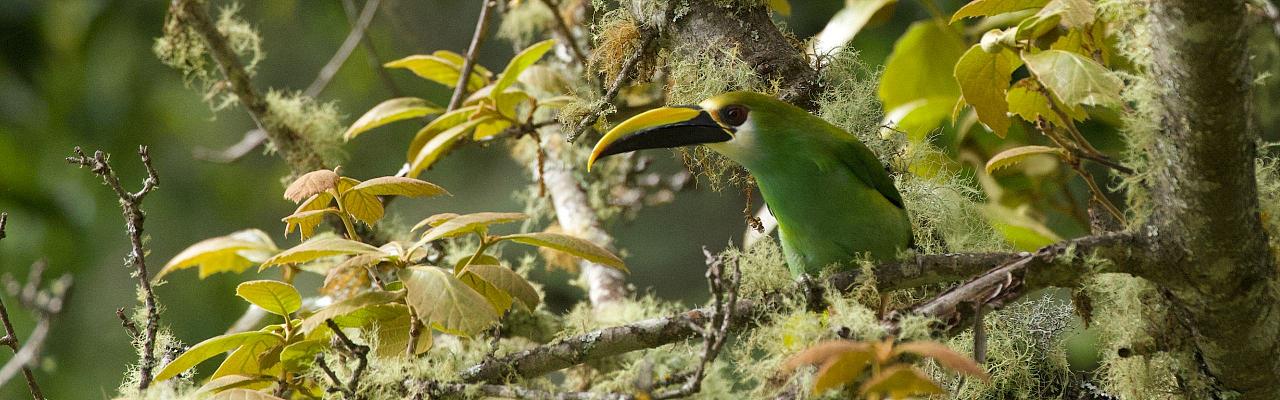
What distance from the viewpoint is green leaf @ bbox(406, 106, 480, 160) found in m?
1.75

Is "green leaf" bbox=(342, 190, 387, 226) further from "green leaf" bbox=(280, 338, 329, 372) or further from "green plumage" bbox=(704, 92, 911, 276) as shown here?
"green plumage" bbox=(704, 92, 911, 276)

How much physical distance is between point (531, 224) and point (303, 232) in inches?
58.6

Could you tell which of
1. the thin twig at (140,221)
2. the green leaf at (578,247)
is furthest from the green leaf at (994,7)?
the thin twig at (140,221)

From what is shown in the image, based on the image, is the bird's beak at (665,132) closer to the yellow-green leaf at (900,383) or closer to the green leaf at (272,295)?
the green leaf at (272,295)

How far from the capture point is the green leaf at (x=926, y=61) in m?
2.45

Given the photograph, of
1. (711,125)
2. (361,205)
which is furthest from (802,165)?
(361,205)

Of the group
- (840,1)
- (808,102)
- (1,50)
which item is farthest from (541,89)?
(1,50)

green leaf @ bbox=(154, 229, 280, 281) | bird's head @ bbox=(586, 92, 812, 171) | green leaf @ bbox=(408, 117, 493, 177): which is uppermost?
green leaf @ bbox=(408, 117, 493, 177)

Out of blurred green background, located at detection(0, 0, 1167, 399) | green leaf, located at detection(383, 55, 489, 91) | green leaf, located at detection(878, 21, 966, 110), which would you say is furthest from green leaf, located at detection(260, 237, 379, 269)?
blurred green background, located at detection(0, 0, 1167, 399)

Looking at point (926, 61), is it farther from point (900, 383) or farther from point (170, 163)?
point (170, 163)

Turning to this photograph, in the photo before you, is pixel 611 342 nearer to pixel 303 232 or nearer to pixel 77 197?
pixel 303 232

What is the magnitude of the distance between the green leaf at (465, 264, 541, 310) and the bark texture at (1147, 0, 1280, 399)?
0.69m

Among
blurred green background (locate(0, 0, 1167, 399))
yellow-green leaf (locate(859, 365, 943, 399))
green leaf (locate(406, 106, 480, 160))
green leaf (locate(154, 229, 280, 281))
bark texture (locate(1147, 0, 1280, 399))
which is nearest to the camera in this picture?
yellow-green leaf (locate(859, 365, 943, 399))

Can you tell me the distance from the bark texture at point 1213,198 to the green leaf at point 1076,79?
10 centimetres
